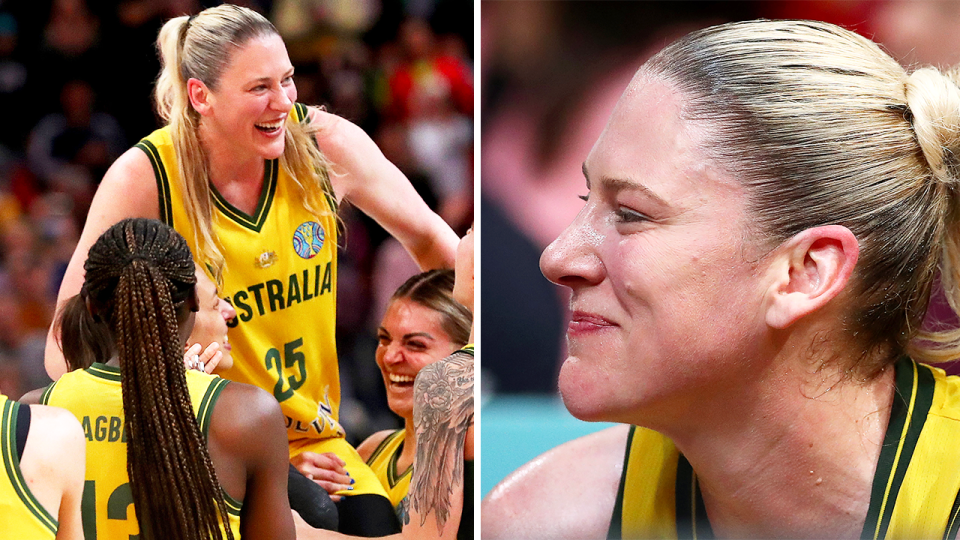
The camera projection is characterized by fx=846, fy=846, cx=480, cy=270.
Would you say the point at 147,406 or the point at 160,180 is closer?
the point at 147,406

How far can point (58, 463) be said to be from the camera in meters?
0.93

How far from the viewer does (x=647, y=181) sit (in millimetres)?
911

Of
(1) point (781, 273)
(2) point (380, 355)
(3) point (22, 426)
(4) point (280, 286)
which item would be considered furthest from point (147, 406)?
(1) point (781, 273)

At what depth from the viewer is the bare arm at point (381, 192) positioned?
1168 millimetres

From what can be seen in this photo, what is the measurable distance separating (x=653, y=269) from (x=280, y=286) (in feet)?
1.64

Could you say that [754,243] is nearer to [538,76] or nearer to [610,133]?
[610,133]

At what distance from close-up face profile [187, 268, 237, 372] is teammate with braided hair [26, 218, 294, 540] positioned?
1.7 inches

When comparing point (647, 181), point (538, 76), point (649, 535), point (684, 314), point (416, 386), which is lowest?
point (649, 535)

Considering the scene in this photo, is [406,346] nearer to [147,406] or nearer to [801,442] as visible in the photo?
[147,406]

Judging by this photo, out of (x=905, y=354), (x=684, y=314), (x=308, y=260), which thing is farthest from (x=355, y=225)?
(x=905, y=354)

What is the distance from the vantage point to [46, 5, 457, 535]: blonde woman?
1061mm

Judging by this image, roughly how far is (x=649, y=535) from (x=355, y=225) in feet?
1.85

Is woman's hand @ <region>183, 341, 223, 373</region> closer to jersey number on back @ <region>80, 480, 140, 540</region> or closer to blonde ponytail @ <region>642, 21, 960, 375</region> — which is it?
jersey number on back @ <region>80, 480, 140, 540</region>

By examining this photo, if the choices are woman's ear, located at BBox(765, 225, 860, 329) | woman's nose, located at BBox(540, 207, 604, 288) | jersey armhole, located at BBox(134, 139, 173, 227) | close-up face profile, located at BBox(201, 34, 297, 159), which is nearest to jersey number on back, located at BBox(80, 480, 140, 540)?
jersey armhole, located at BBox(134, 139, 173, 227)
